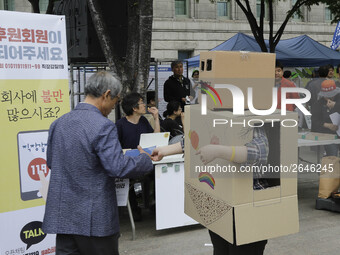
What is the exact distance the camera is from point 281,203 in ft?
9.16

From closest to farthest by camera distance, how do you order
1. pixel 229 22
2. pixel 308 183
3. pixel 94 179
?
pixel 94 179 → pixel 308 183 → pixel 229 22

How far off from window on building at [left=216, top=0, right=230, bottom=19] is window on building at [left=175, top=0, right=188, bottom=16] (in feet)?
6.22

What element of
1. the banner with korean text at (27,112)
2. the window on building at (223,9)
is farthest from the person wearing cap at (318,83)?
the window on building at (223,9)

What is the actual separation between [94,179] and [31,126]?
1433mm

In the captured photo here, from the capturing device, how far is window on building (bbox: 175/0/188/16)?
22703 millimetres

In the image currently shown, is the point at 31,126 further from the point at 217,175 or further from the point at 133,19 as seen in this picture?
the point at 133,19

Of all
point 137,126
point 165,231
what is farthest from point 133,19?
point 165,231

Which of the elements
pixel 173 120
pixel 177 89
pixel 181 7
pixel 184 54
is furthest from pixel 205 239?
pixel 181 7

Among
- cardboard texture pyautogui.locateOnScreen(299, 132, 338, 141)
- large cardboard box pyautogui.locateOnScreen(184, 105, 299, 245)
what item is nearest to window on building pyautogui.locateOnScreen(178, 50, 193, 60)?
cardboard texture pyautogui.locateOnScreen(299, 132, 338, 141)

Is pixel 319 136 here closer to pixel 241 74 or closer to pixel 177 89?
pixel 177 89

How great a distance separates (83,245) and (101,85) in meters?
0.99

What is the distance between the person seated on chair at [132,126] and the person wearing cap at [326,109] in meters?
2.63

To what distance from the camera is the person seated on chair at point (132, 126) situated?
5.61 m

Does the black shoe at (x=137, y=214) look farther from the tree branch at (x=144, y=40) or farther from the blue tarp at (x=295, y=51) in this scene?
the blue tarp at (x=295, y=51)
